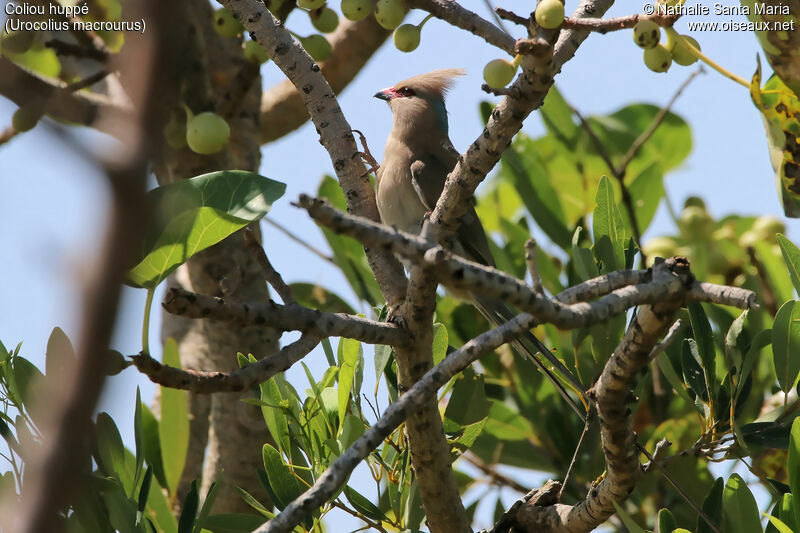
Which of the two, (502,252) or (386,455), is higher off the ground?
(502,252)

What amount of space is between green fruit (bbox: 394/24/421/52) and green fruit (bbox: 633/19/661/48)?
63cm

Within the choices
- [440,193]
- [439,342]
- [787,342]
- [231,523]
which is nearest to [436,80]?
[440,193]

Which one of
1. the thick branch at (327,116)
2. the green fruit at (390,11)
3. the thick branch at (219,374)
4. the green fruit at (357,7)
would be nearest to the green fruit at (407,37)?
the green fruit at (390,11)

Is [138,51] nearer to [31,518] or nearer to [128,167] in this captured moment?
[128,167]

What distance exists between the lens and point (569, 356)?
261 cm

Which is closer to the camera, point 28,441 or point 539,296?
point 539,296

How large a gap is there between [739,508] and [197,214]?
4.68 feet

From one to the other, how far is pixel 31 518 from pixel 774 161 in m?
2.55

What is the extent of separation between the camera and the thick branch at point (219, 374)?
1.88 m

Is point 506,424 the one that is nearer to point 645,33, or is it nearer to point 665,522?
point 665,522

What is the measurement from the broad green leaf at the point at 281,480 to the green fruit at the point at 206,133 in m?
1.02

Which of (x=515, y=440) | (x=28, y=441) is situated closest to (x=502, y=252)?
(x=515, y=440)

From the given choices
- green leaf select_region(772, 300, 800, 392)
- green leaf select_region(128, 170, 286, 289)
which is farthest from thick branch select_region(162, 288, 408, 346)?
green leaf select_region(772, 300, 800, 392)

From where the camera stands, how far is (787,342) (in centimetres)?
222
